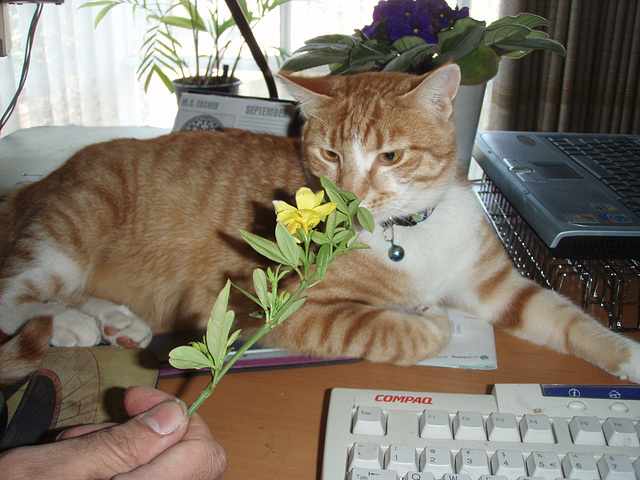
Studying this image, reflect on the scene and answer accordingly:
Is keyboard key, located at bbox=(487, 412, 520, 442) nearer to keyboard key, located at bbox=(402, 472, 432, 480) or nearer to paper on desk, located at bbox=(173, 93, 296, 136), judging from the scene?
keyboard key, located at bbox=(402, 472, 432, 480)

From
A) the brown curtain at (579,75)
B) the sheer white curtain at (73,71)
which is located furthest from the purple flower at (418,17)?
the sheer white curtain at (73,71)

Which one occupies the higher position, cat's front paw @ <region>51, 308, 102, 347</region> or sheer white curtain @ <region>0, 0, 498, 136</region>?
sheer white curtain @ <region>0, 0, 498, 136</region>

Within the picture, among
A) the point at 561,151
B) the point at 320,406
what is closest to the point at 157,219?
the point at 320,406

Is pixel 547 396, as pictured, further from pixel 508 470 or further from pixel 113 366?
pixel 113 366

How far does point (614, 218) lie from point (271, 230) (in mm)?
776

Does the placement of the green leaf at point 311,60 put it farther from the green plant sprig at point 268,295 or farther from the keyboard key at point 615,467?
the keyboard key at point 615,467

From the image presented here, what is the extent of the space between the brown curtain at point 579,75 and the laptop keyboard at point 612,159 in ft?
4.84

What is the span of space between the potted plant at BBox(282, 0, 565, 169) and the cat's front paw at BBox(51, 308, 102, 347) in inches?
35.3

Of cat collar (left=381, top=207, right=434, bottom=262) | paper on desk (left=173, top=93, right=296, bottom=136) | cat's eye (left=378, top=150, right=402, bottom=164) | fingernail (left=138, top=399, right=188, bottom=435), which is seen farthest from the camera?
paper on desk (left=173, top=93, right=296, bottom=136)

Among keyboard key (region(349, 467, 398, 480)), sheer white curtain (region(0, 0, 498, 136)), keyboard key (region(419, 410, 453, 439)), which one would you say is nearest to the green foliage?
keyboard key (region(419, 410, 453, 439))

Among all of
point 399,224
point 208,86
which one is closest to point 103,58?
point 208,86

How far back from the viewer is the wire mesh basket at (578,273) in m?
1.17

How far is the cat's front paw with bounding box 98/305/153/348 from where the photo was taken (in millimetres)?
1147

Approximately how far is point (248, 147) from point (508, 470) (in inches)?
42.5
